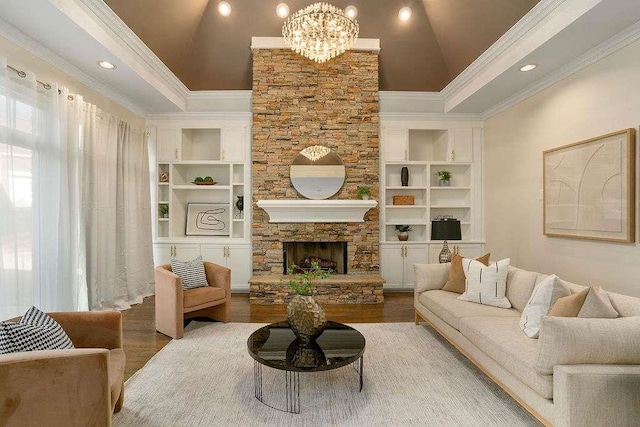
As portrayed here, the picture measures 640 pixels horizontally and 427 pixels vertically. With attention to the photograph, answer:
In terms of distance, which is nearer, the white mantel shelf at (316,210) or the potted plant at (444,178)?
the white mantel shelf at (316,210)

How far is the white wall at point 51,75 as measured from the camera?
3.14 meters

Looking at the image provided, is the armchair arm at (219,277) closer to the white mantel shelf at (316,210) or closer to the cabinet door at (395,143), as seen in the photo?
the white mantel shelf at (316,210)

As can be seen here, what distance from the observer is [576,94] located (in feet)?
12.5

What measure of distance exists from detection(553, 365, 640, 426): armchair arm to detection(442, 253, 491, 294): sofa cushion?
1911 mm

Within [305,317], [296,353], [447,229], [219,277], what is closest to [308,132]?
[447,229]

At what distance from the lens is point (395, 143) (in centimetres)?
596

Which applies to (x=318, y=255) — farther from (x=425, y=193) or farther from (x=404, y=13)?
(x=404, y=13)

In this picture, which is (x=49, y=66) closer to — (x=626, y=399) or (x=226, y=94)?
(x=226, y=94)

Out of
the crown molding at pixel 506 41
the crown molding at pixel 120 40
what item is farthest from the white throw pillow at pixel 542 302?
the crown molding at pixel 120 40

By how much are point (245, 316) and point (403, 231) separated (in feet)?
9.98

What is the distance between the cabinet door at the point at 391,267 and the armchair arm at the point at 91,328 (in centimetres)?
425

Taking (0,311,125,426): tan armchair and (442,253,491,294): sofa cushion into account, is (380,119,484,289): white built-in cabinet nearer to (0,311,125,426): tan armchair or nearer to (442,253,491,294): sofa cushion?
(442,253,491,294): sofa cushion

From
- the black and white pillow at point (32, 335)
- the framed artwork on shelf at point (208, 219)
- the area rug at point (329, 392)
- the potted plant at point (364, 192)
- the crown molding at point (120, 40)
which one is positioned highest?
the crown molding at point (120, 40)

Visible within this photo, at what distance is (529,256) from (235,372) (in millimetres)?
3999
